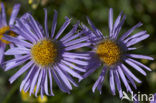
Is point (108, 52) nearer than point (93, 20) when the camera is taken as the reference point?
Yes

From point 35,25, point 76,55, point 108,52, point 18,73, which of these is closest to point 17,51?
point 18,73

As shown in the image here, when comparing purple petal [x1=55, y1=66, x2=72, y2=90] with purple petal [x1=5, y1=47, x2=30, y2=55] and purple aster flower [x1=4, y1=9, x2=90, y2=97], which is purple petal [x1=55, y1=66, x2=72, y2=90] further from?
purple petal [x1=5, y1=47, x2=30, y2=55]

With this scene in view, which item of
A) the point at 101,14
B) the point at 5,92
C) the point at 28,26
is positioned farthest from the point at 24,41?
the point at 5,92

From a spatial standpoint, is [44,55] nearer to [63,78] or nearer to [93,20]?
[63,78]

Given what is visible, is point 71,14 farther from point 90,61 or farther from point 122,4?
point 90,61

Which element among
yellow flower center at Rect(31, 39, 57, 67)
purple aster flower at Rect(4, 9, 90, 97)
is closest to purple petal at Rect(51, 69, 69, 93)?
purple aster flower at Rect(4, 9, 90, 97)

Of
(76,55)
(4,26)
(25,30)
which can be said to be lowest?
(76,55)

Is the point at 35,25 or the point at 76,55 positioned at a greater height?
the point at 35,25

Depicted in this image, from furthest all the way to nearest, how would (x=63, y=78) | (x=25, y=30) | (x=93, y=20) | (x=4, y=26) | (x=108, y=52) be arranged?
(x=93, y=20), (x=4, y=26), (x=108, y=52), (x=63, y=78), (x=25, y=30)
